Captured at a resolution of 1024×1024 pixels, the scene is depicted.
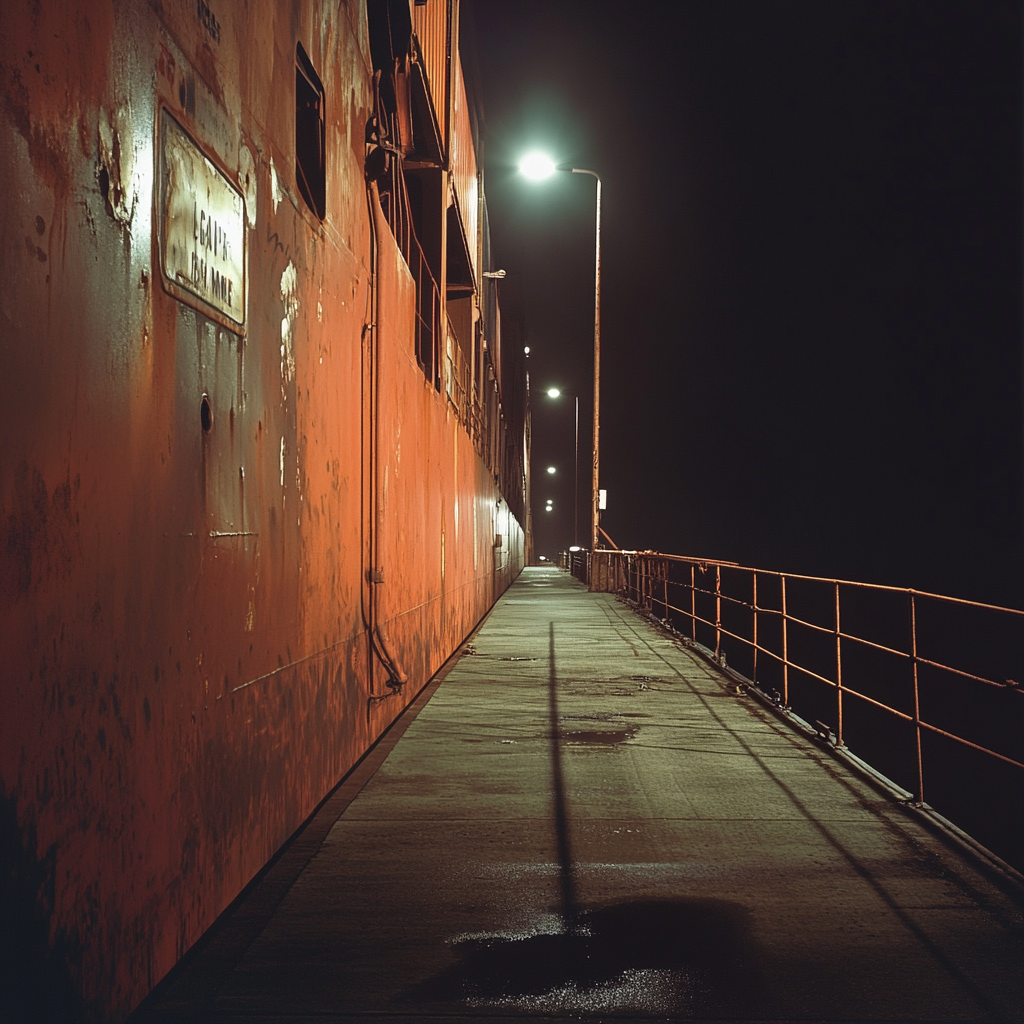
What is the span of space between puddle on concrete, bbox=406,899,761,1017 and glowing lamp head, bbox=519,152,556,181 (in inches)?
796

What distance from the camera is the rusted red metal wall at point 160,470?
7.93 feet

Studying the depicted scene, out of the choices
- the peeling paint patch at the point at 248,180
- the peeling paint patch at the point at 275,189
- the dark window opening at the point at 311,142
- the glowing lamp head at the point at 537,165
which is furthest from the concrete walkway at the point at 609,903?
the glowing lamp head at the point at 537,165

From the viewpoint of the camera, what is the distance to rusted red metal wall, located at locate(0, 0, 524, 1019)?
7.93ft

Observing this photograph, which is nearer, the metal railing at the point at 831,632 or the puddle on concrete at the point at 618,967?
the puddle on concrete at the point at 618,967

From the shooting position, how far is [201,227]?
11.6ft

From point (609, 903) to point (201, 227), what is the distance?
3.16m

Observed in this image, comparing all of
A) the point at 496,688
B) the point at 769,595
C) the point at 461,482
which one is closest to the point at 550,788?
the point at 496,688

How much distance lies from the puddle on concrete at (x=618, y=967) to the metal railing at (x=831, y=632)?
2.00m

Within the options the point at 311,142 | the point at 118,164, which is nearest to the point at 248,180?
the point at 118,164

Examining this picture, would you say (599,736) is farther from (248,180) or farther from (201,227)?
(201,227)

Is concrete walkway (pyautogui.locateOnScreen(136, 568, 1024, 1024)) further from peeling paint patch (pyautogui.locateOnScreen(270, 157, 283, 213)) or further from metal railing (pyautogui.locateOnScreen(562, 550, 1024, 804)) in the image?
peeling paint patch (pyautogui.locateOnScreen(270, 157, 283, 213))

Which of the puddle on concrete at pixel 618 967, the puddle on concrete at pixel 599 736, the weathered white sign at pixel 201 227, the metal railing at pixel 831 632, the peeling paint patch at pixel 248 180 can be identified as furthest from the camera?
the puddle on concrete at pixel 599 736

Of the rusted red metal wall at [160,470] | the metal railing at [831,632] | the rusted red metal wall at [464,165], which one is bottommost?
the metal railing at [831,632]

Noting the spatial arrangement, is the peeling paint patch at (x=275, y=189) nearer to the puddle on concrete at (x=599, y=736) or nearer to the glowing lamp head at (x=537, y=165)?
the puddle on concrete at (x=599, y=736)
